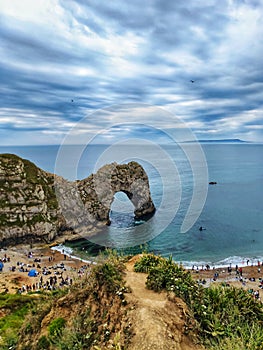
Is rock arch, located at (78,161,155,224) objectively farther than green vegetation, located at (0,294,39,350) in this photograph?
Yes

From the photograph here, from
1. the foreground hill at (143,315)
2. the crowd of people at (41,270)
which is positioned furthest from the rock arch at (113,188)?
the foreground hill at (143,315)

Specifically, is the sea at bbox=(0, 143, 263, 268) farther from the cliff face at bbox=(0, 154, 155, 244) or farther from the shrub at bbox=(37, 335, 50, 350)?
the shrub at bbox=(37, 335, 50, 350)

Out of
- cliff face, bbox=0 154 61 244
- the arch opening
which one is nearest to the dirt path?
cliff face, bbox=0 154 61 244

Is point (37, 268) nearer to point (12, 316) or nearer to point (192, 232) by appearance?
point (12, 316)

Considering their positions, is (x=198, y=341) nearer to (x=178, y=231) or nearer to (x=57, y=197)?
(x=178, y=231)

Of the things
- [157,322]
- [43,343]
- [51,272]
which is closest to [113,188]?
[51,272]

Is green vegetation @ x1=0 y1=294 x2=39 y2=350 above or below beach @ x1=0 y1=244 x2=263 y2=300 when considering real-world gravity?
above

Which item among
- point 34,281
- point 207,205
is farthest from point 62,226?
point 207,205
